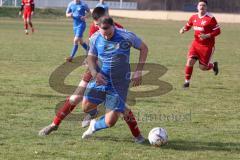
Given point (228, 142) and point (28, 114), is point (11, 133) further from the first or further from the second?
point (228, 142)

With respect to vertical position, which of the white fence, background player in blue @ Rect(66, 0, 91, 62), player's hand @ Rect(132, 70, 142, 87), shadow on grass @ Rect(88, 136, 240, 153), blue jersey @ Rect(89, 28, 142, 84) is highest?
blue jersey @ Rect(89, 28, 142, 84)

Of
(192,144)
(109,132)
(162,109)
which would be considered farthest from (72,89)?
(192,144)

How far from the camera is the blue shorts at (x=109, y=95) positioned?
7223mm

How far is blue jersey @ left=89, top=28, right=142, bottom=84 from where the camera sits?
7137 millimetres

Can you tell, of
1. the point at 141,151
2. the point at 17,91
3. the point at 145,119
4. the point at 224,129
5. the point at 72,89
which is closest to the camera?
the point at 141,151

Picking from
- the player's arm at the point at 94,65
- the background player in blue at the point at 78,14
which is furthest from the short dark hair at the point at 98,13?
the background player in blue at the point at 78,14

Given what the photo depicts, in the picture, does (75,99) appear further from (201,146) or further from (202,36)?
(202,36)

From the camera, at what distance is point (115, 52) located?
7215 mm

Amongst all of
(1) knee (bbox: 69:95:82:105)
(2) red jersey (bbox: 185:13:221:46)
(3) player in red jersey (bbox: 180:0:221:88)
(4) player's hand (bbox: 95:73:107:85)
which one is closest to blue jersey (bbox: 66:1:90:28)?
(3) player in red jersey (bbox: 180:0:221:88)

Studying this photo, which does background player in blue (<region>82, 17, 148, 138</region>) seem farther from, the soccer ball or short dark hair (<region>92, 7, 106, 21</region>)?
the soccer ball

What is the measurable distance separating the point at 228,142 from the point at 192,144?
0.51 metres

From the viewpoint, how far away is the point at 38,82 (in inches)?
497

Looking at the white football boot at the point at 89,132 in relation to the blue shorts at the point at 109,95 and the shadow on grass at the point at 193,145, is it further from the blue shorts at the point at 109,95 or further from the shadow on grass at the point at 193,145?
the blue shorts at the point at 109,95

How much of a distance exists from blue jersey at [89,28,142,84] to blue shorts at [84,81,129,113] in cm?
11
